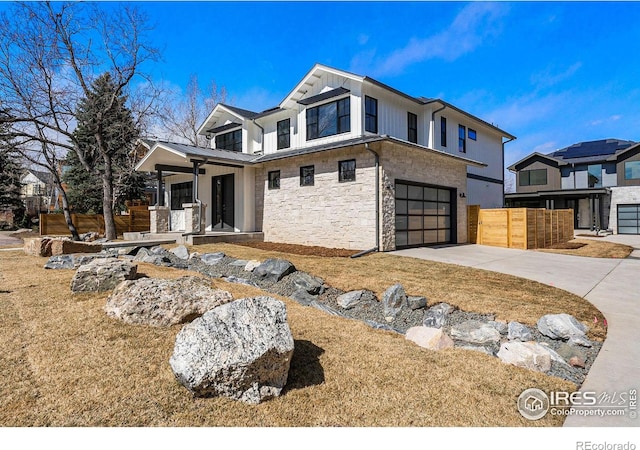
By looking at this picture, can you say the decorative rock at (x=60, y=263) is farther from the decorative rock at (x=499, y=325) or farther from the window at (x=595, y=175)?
the window at (x=595, y=175)

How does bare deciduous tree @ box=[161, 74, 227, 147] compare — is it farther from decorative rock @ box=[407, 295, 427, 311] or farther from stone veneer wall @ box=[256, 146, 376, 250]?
decorative rock @ box=[407, 295, 427, 311]

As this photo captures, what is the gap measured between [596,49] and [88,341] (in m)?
10.9

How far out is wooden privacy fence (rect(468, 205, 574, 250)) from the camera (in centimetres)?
1364

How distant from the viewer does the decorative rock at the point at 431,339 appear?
404 centimetres

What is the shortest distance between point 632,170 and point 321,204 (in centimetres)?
2647

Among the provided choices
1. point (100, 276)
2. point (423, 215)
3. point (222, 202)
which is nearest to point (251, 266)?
point (100, 276)

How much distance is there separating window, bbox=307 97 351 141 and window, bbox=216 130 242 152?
5.00 metres

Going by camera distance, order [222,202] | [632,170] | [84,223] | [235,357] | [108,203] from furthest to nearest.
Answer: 1. [632,170]
2. [84,223]
3. [108,203]
4. [222,202]
5. [235,357]

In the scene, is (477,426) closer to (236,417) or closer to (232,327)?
(236,417)

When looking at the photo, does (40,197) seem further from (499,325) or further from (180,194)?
(499,325)

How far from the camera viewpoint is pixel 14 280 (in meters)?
6.96

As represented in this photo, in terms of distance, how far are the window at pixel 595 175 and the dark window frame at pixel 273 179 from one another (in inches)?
1055

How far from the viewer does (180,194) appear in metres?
18.2

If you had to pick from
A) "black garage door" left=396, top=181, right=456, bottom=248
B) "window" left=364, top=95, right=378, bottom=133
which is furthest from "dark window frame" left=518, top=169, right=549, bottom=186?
"window" left=364, top=95, right=378, bottom=133
